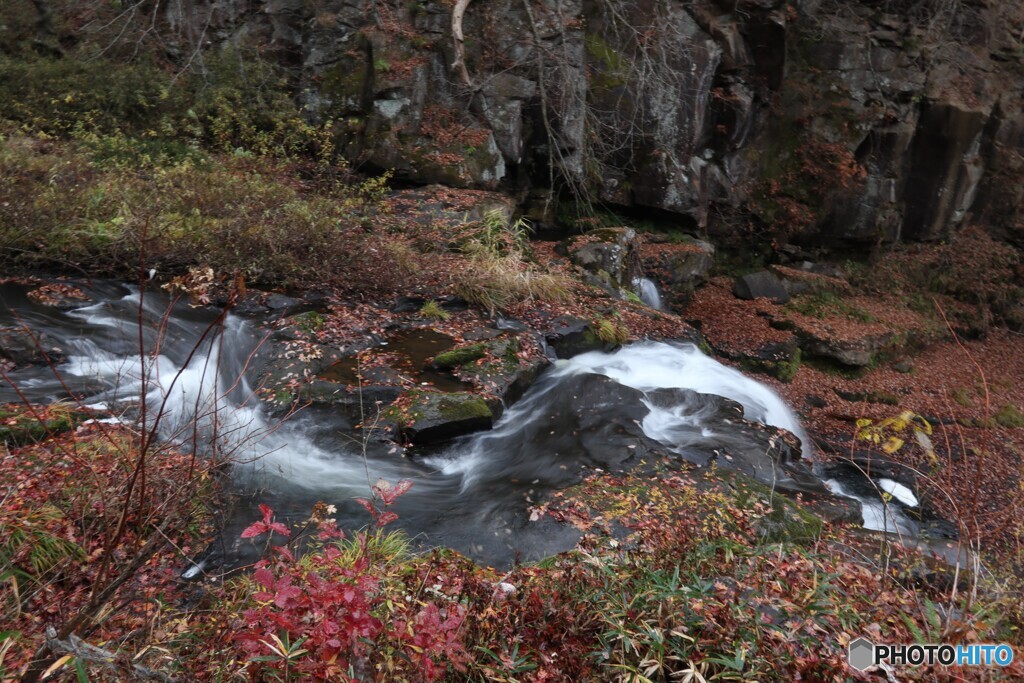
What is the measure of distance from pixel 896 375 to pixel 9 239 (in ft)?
51.3

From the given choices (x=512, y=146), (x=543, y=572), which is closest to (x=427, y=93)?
(x=512, y=146)

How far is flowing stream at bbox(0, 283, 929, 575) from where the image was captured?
5.05 m

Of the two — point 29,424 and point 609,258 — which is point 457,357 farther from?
point 609,258

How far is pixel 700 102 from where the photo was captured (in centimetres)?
1373

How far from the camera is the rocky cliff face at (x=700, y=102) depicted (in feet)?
40.4

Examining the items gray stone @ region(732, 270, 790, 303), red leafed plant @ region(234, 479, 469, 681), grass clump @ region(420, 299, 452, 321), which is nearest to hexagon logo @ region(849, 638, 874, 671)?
red leafed plant @ region(234, 479, 469, 681)

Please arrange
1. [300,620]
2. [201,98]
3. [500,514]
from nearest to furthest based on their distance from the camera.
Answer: [300,620] < [500,514] < [201,98]

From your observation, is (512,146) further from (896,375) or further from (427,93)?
(896,375)

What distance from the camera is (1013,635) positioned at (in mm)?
2971

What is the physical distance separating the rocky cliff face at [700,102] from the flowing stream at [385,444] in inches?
229

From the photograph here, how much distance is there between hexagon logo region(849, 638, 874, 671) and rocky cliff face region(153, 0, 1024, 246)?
10.1m

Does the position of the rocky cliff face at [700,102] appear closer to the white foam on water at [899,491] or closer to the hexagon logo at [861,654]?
the white foam on water at [899,491]

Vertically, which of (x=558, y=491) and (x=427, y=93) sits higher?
(x=427, y=93)

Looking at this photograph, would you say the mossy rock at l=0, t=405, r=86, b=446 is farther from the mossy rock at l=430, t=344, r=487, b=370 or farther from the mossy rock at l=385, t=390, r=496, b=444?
the mossy rock at l=430, t=344, r=487, b=370
